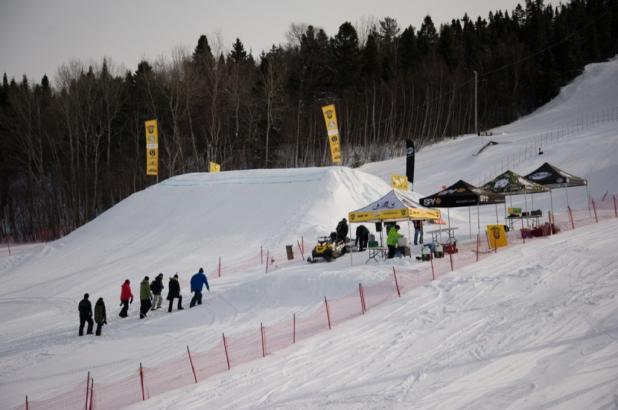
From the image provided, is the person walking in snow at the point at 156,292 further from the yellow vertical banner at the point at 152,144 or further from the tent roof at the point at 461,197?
the yellow vertical banner at the point at 152,144

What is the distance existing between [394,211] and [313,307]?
18.2ft

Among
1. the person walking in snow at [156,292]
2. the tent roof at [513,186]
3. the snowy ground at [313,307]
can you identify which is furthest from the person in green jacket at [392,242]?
the person walking in snow at [156,292]

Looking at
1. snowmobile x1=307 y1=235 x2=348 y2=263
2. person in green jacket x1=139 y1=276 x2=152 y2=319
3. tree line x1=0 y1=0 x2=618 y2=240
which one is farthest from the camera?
tree line x1=0 y1=0 x2=618 y2=240

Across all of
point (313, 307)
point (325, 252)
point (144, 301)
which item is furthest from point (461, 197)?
point (144, 301)

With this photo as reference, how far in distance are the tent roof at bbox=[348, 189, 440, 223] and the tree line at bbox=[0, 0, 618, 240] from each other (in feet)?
99.4

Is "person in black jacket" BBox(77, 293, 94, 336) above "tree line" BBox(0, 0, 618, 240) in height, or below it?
below

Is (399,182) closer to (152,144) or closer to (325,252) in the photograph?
(325,252)

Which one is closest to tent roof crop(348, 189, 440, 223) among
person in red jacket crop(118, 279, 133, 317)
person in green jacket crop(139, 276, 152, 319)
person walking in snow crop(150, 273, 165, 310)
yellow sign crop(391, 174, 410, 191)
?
person walking in snow crop(150, 273, 165, 310)

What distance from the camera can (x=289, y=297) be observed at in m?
16.2

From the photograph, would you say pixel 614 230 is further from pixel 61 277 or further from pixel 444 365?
pixel 61 277

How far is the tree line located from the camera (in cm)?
5206

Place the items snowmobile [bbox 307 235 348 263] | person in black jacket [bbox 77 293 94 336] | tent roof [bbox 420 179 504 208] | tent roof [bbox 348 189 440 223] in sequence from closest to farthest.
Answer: person in black jacket [bbox 77 293 94 336] → tent roof [bbox 348 189 440 223] → tent roof [bbox 420 179 504 208] → snowmobile [bbox 307 235 348 263]

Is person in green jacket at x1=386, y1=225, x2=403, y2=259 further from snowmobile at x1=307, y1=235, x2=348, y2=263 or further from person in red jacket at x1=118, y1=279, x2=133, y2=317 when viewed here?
person in red jacket at x1=118, y1=279, x2=133, y2=317

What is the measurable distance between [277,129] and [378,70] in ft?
80.3
